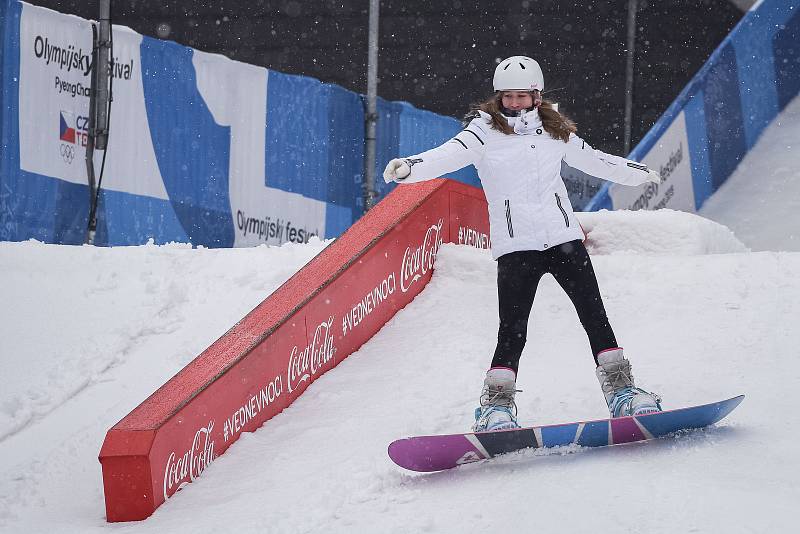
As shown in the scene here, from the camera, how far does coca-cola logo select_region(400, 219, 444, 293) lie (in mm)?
6562

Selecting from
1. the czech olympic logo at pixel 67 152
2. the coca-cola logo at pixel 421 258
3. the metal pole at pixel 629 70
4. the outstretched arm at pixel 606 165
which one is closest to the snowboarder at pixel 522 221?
the outstretched arm at pixel 606 165

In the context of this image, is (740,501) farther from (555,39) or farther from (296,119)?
(555,39)

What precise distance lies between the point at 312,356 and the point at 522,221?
146 cm

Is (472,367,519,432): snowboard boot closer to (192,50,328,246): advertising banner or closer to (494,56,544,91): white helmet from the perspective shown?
(494,56,544,91): white helmet

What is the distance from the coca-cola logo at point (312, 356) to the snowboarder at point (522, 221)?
1165 millimetres

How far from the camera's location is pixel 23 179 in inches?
356

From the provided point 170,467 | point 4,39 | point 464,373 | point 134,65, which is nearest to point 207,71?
Answer: point 134,65

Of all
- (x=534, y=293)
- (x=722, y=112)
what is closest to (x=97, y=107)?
(x=534, y=293)

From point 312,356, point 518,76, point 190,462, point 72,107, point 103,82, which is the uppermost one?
point 103,82

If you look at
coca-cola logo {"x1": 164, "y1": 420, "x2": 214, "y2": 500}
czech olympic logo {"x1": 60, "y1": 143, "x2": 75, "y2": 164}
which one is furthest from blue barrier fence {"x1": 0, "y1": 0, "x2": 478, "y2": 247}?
coca-cola logo {"x1": 164, "y1": 420, "x2": 214, "y2": 500}

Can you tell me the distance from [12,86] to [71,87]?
63 cm

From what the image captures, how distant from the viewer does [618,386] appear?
4680 millimetres

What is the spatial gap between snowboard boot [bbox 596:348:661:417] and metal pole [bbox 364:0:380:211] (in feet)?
26.0

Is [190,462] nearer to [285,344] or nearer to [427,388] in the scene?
[285,344]
